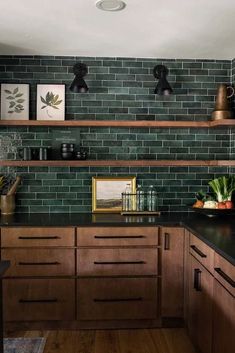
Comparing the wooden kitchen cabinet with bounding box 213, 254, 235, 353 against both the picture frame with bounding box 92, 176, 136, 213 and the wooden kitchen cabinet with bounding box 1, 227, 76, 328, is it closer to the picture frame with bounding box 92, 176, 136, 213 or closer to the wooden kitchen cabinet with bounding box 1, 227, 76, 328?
the wooden kitchen cabinet with bounding box 1, 227, 76, 328

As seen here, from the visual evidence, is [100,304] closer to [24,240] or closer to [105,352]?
[105,352]

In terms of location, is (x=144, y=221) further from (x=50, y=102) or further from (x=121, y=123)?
(x=50, y=102)

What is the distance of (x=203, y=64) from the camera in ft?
11.6

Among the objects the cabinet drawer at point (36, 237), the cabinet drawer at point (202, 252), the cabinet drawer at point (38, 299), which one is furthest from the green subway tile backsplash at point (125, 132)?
the cabinet drawer at point (202, 252)

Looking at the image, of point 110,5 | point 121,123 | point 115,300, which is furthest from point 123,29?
point 115,300

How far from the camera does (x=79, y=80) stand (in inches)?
127

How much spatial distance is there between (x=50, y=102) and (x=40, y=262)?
4.74ft

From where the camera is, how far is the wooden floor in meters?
2.66

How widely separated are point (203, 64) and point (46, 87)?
1483 mm

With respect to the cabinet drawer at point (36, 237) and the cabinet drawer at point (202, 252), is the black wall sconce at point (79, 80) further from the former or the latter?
the cabinet drawer at point (202, 252)

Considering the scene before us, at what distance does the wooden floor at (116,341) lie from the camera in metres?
2.66

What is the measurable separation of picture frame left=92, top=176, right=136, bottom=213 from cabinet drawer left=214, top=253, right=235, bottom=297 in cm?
148

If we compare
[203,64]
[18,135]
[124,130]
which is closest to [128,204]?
[124,130]

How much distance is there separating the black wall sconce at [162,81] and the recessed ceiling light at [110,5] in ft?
3.32
